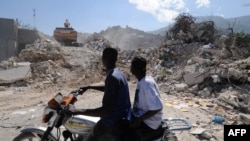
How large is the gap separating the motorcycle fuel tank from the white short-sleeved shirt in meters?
0.49

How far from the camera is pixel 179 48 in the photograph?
1672cm

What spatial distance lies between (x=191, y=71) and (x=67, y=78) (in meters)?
5.80

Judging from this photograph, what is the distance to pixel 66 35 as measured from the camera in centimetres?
2683

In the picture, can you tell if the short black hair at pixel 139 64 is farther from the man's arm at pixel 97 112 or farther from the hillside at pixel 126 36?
the hillside at pixel 126 36

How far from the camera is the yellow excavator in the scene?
26750 mm

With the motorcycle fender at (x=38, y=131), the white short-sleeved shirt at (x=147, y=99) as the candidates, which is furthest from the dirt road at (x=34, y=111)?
the white short-sleeved shirt at (x=147, y=99)

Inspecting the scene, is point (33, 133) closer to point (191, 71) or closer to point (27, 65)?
point (191, 71)

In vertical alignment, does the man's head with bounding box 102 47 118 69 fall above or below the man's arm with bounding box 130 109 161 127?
above

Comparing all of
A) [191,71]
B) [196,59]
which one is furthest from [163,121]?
[196,59]

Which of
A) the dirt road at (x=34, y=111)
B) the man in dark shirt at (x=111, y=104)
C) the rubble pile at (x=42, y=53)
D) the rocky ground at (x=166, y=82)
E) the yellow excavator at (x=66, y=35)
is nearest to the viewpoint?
the man in dark shirt at (x=111, y=104)

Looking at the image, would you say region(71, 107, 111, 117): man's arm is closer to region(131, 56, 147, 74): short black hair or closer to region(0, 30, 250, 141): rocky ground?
region(131, 56, 147, 74): short black hair

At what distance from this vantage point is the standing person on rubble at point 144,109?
3.47 metres

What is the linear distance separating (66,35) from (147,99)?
2404 centimetres

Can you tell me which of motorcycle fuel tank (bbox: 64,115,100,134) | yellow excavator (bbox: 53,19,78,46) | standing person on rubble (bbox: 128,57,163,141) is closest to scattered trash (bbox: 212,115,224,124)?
standing person on rubble (bbox: 128,57,163,141)
